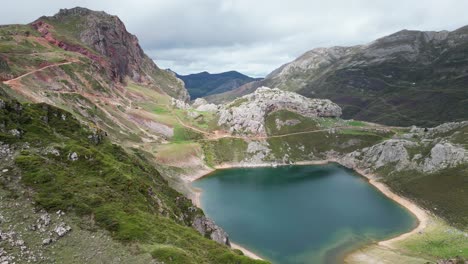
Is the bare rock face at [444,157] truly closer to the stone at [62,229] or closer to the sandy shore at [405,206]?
the sandy shore at [405,206]

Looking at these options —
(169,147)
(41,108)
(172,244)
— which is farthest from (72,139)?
(169,147)

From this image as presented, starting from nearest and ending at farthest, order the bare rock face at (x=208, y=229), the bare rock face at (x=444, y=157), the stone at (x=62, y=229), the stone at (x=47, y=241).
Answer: the stone at (x=47, y=241) → the stone at (x=62, y=229) → the bare rock face at (x=208, y=229) → the bare rock face at (x=444, y=157)

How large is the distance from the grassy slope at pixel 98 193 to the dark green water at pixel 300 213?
29.3 meters

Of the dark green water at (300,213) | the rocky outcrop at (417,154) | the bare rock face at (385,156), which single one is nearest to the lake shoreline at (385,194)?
the dark green water at (300,213)

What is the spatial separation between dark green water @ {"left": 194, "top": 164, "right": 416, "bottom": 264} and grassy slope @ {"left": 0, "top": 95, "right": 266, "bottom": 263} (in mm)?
29297

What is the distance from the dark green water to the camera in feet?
305

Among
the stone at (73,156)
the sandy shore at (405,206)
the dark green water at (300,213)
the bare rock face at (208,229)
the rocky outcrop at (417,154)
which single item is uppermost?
the stone at (73,156)

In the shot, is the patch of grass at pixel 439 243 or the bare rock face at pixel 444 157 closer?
the patch of grass at pixel 439 243

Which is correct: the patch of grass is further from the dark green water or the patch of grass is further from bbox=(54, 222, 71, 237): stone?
bbox=(54, 222, 71, 237): stone

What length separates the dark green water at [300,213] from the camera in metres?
93.0

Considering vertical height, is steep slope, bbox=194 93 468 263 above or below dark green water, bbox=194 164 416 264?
above

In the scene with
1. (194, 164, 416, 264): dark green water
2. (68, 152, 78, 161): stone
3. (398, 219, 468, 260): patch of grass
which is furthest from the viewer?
(194, 164, 416, 264): dark green water

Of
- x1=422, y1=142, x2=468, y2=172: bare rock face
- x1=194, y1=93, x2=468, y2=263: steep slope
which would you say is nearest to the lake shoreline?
x1=194, y1=93, x2=468, y2=263: steep slope

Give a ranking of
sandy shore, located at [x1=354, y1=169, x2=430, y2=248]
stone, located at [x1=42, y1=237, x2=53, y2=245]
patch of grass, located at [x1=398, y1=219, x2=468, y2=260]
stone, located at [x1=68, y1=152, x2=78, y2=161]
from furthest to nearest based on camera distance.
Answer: sandy shore, located at [x1=354, y1=169, x2=430, y2=248]
patch of grass, located at [x1=398, y1=219, x2=468, y2=260]
stone, located at [x1=68, y1=152, x2=78, y2=161]
stone, located at [x1=42, y1=237, x2=53, y2=245]
